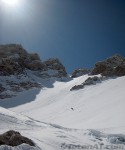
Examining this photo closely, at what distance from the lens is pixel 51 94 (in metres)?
46.0

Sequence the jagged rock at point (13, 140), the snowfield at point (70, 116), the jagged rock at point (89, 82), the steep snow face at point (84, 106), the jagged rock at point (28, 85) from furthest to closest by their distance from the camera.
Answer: the jagged rock at point (28, 85) < the jagged rock at point (89, 82) < the steep snow face at point (84, 106) < the snowfield at point (70, 116) < the jagged rock at point (13, 140)

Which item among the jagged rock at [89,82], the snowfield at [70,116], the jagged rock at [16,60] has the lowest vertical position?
the snowfield at [70,116]

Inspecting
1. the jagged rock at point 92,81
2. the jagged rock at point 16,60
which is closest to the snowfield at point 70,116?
the jagged rock at point 92,81

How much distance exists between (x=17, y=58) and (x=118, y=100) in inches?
1479

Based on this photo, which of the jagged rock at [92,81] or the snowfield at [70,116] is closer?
the snowfield at [70,116]

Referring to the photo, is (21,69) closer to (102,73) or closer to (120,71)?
(102,73)

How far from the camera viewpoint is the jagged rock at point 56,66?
65.0 meters

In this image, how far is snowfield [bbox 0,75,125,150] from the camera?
615 inches

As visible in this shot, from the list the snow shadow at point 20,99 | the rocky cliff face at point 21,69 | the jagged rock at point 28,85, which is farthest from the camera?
the jagged rock at point 28,85

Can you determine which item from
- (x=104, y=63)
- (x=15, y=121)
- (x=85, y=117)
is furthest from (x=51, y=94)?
(x=15, y=121)

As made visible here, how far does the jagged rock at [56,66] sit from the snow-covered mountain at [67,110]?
0.77 feet

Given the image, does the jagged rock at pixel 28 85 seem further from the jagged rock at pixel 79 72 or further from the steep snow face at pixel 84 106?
the jagged rock at pixel 79 72

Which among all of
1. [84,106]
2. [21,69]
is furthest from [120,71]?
[21,69]

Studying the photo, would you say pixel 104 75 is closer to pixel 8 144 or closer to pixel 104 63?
pixel 104 63
